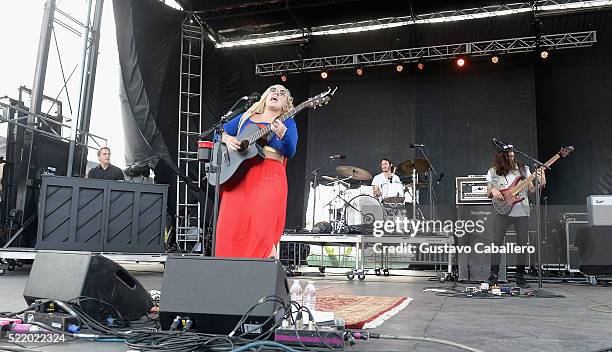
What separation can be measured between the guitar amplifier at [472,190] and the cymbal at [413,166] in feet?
4.86

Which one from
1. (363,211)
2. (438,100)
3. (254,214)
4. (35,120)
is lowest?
(254,214)

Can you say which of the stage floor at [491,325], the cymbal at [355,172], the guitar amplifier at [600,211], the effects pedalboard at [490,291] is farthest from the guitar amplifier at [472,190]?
the stage floor at [491,325]

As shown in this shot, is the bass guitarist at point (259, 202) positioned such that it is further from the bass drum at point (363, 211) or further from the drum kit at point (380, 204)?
the bass drum at point (363, 211)

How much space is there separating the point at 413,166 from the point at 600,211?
2.54 m

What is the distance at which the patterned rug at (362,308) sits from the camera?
2.55 metres

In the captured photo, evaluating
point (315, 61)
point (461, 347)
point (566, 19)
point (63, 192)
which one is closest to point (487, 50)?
point (566, 19)

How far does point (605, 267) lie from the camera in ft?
20.9

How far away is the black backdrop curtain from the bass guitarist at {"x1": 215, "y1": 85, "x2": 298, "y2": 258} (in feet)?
22.8

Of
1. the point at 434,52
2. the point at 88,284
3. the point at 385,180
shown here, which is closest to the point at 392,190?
the point at 385,180

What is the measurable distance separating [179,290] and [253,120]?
1379mm

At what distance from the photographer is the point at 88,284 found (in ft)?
7.06

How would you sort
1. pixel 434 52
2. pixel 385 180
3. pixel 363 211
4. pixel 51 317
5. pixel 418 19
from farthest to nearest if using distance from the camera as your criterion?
pixel 418 19 < pixel 434 52 < pixel 385 180 < pixel 363 211 < pixel 51 317

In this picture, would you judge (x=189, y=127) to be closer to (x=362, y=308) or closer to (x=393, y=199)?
(x=393, y=199)

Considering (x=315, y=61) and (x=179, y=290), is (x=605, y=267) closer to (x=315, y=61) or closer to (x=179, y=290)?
(x=179, y=290)
